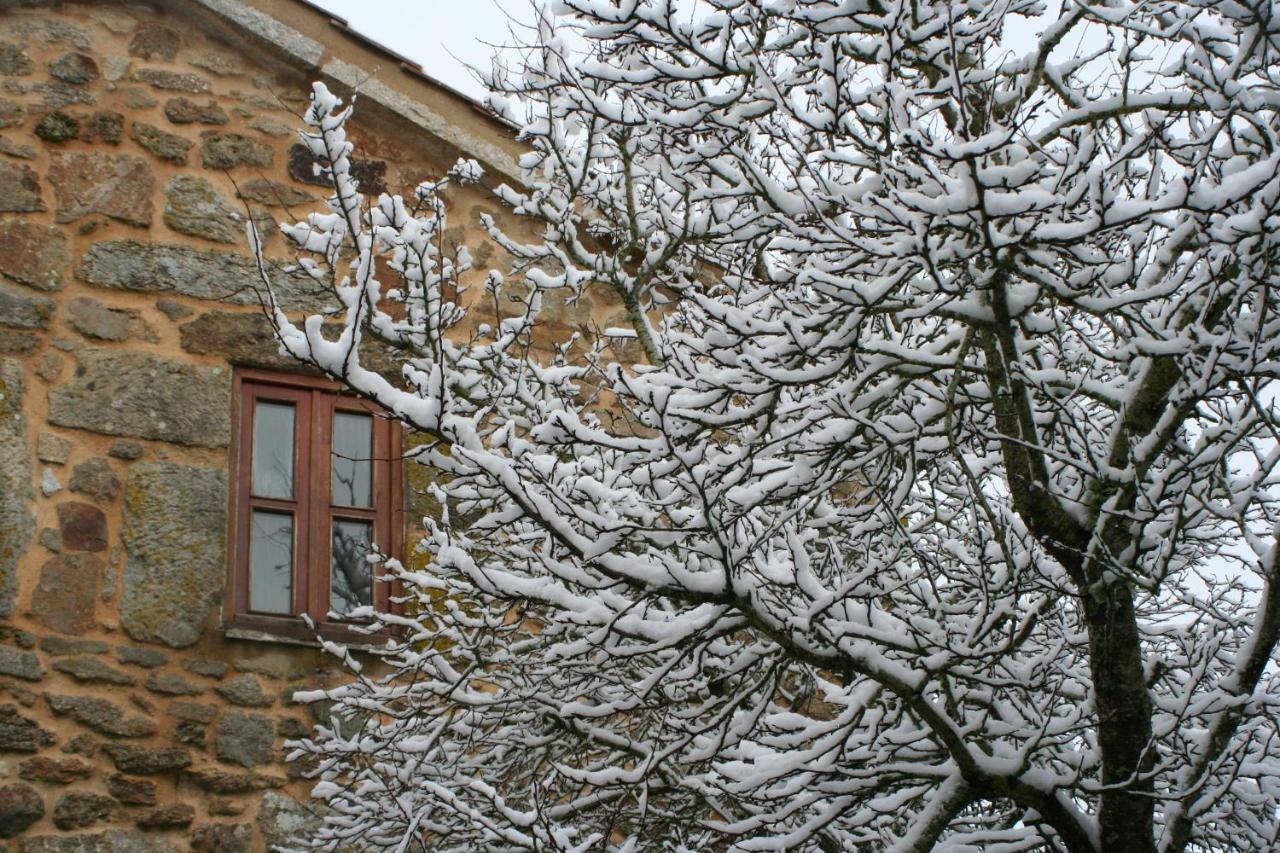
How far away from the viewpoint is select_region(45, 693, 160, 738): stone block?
5.00 m

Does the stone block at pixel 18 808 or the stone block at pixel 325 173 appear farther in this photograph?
the stone block at pixel 325 173

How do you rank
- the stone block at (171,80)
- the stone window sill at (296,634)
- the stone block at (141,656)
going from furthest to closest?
1. the stone block at (171,80)
2. the stone window sill at (296,634)
3. the stone block at (141,656)

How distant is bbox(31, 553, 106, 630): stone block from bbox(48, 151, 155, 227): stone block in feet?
4.32

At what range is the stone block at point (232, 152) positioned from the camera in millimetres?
6027

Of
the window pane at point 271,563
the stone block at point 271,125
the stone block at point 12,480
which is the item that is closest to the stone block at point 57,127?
the stone block at point 271,125

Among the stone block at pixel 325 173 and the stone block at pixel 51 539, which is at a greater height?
the stone block at pixel 325 173

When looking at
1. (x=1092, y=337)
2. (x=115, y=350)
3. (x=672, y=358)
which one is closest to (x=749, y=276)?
(x=672, y=358)

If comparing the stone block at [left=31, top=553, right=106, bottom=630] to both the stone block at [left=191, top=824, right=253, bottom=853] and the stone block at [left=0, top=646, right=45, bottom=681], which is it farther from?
the stone block at [left=191, top=824, right=253, bottom=853]

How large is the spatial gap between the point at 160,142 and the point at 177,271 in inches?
21.5

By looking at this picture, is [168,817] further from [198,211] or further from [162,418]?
[198,211]

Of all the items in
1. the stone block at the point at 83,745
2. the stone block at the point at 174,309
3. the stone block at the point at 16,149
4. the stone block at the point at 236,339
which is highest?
the stone block at the point at 16,149

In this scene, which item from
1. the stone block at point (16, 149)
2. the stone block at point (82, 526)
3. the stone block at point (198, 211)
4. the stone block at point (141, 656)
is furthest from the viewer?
the stone block at point (198, 211)

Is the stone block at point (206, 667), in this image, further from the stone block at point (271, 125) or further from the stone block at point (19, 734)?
the stone block at point (271, 125)

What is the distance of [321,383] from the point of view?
5953mm
